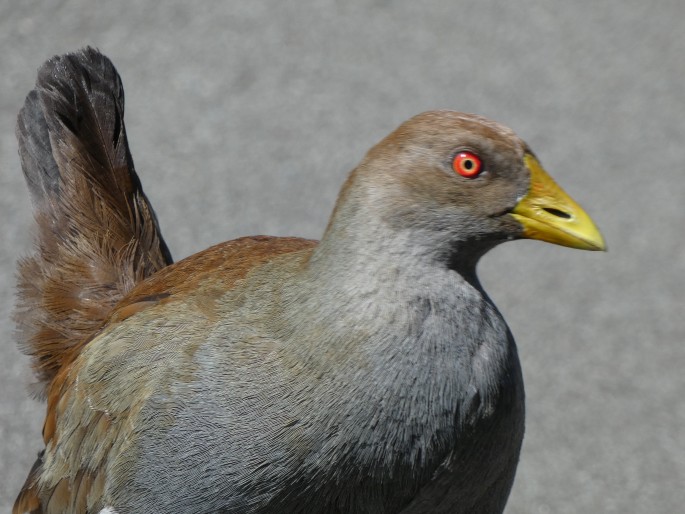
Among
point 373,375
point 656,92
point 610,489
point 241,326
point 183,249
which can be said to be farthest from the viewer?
point 656,92

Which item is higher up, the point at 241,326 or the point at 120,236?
the point at 120,236

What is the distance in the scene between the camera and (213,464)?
2.01 meters

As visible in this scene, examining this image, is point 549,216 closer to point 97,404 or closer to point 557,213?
point 557,213

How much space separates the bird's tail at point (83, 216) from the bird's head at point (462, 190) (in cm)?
99

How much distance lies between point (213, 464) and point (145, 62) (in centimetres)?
308

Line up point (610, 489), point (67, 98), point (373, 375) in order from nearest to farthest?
1. point (373, 375)
2. point (67, 98)
3. point (610, 489)

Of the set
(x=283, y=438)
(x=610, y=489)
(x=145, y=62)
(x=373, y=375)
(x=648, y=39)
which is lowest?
(x=610, y=489)

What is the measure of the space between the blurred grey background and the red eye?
1.75m

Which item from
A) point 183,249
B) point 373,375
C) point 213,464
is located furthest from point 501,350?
point 183,249

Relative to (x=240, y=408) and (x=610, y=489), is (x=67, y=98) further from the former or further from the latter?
(x=610, y=489)

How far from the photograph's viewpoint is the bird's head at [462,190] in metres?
1.89

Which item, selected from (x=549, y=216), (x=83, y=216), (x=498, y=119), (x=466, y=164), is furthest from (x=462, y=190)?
(x=498, y=119)

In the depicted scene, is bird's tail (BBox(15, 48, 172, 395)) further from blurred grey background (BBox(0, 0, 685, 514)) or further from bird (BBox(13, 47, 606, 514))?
blurred grey background (BBox(0, 0, 685, 514))

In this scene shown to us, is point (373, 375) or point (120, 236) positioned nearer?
point (373, 375)
